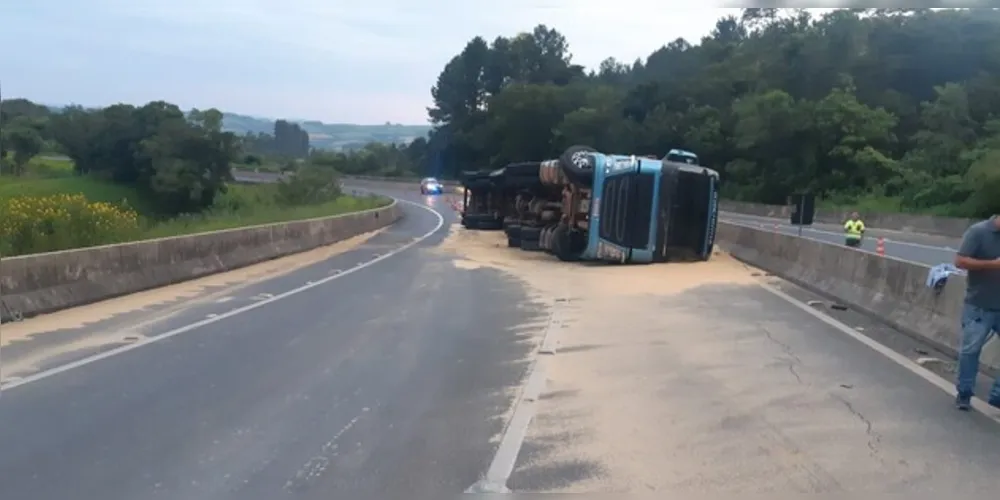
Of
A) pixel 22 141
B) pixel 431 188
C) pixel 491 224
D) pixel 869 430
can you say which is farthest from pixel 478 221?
pixel 22 141

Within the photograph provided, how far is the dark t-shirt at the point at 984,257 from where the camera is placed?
8922 mm

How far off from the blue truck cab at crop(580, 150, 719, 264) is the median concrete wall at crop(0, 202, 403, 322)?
756 cm

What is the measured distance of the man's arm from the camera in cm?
888

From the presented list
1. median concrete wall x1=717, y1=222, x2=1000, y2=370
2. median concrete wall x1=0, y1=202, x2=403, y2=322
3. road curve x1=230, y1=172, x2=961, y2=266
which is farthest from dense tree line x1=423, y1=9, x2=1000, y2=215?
median concrete wall x1=0, y1=202, x2=403, y2=322

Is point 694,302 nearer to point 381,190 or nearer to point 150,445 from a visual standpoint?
point 150,445

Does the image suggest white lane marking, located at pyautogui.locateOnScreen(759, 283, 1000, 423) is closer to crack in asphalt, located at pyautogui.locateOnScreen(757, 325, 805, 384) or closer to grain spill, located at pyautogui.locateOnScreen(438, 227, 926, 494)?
grain spill, located at pyautogui.locateOnScreen(438, 227, 926, 494)

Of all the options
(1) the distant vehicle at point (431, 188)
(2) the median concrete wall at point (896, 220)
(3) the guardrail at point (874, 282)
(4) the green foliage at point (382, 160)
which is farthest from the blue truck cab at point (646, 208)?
(4) the green foliage at point (382, 160)

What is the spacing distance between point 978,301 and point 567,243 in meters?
16.7

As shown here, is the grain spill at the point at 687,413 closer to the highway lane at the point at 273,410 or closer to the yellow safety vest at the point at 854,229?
the highway lane at the point at 273,410

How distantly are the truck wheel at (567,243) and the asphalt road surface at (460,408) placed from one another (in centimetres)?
983

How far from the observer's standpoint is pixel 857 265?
1669cm

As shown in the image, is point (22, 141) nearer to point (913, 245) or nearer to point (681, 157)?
point (913, 245)

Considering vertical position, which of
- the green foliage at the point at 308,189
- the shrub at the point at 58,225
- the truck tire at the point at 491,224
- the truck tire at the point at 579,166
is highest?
the truck tire at the point at 579,166

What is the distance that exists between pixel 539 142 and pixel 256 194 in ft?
141
